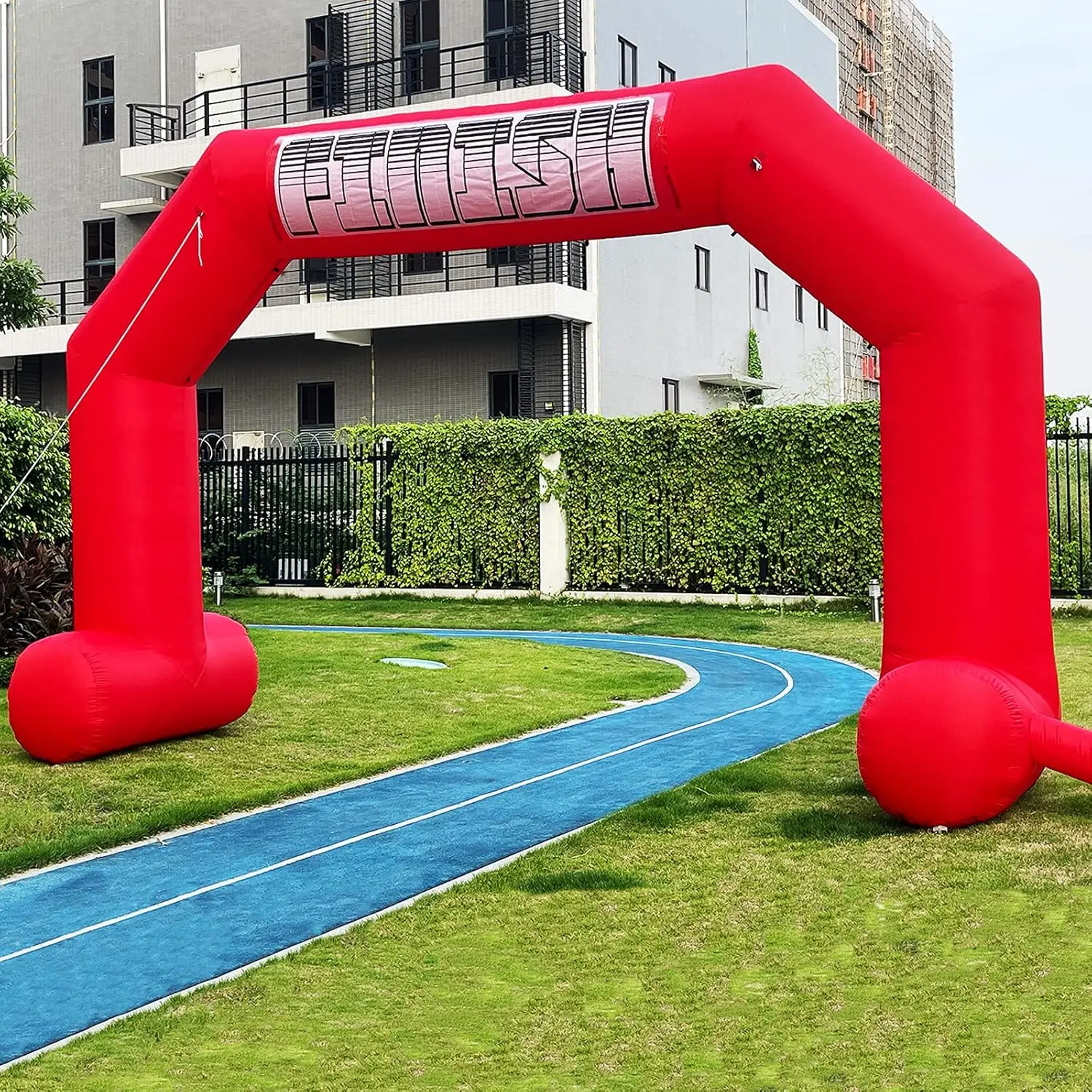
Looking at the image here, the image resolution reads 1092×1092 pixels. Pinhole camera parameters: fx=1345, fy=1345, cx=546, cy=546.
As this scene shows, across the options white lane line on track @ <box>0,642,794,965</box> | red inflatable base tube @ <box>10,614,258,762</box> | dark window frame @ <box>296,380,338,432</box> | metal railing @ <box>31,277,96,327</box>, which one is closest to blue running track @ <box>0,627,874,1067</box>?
white lane line on track @ <box>0,642,794,965</box>

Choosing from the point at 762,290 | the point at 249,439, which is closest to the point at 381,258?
the point at 249,439

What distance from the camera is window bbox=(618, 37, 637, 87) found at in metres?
28.2

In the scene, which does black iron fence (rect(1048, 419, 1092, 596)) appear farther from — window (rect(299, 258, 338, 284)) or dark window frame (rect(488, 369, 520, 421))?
window (rect(299, 258, 338, 284))

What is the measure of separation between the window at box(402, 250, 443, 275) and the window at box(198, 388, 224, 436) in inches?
224

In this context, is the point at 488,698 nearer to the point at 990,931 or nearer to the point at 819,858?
the point at 819,858

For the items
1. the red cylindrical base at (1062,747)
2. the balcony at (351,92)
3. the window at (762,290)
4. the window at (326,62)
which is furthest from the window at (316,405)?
the red cylindrical base at (1062,747)

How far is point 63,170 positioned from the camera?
106 ft

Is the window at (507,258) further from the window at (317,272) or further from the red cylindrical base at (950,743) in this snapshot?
the red cylindrical base at (950,743)

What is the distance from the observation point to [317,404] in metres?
29.6

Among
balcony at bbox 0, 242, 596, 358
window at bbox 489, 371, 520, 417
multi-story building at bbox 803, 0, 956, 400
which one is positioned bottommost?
window at bbox 489, 371, 520, 417

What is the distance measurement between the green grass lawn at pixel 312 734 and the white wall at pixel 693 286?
1387 cm

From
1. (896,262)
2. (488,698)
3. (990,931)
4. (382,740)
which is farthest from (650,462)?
(990,931)

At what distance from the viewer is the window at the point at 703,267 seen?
3167 cm

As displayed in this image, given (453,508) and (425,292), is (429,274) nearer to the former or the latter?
(425,292)
